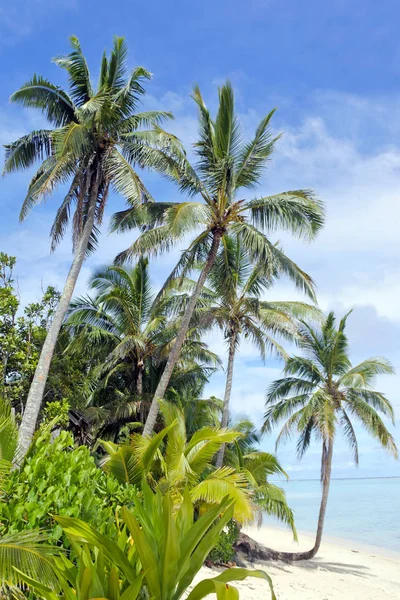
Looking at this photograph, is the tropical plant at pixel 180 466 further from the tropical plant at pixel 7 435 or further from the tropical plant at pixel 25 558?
the tropical plant at pixel 25 558

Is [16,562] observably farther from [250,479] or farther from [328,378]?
[328,378]

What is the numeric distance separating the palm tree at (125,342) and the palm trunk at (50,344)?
4.14m

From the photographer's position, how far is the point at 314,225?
1417 centimetres

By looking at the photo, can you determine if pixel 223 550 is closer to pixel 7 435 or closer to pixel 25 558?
pixel 7 435

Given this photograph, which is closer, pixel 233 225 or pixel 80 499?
pixel 80 499

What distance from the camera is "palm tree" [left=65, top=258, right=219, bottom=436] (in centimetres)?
1677

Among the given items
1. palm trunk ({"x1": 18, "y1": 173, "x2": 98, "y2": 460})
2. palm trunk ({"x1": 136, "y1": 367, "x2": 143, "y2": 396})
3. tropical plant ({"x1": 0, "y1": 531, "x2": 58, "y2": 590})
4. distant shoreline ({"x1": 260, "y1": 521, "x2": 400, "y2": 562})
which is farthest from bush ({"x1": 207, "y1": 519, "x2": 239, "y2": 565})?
distant shoreline ({"x1": 260, "y1": 521, "x2": 400, "y2": 562})

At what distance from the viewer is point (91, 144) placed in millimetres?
13344

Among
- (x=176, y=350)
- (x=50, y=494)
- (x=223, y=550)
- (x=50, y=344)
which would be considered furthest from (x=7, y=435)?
(x=223, y=550)

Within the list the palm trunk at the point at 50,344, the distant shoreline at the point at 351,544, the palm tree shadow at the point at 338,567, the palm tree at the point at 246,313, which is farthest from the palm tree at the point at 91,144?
the distant shoreline at the point at 351,544

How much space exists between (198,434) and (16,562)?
19.2ft

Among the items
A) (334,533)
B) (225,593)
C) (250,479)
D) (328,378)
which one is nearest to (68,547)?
(225,593)

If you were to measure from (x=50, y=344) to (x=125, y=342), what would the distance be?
4781 mm

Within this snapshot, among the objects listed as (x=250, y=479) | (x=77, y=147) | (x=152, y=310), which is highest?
(x=77, y=147)
